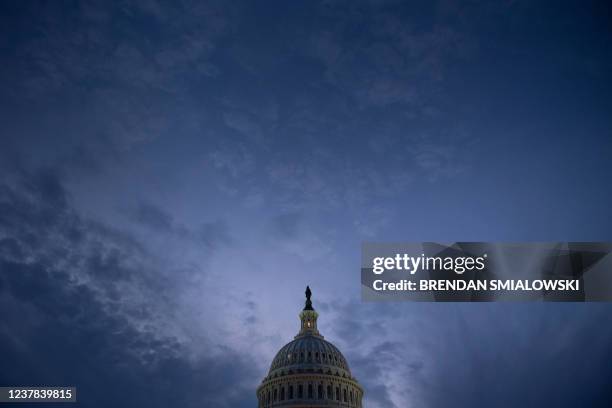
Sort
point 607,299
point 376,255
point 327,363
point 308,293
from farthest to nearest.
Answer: point 308,293
point 327,363
point 376,255
point 607,299

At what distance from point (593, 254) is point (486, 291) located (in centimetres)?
693

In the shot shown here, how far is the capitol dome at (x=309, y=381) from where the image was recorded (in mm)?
134525

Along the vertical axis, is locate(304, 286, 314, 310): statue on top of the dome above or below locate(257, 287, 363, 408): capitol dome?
above

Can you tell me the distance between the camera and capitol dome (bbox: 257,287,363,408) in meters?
135

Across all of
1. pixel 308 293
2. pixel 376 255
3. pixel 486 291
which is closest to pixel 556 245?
pixel 486 291

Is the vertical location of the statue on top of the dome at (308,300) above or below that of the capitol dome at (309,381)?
above

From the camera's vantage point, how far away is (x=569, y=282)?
119 ft

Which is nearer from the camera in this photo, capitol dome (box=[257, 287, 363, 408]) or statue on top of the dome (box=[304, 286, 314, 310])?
→ capitol dome (box=[257, 287, 363, 408])

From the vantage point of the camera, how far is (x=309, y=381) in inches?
5344

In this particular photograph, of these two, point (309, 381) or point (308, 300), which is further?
point (308, 300)

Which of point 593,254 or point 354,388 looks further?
point 354,388

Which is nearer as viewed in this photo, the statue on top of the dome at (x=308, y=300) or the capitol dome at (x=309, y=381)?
the capitol dome at (x=309, y=381)

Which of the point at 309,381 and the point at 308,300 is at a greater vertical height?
the point at 308,300

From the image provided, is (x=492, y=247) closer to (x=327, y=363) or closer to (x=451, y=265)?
(x=451, y=265)
